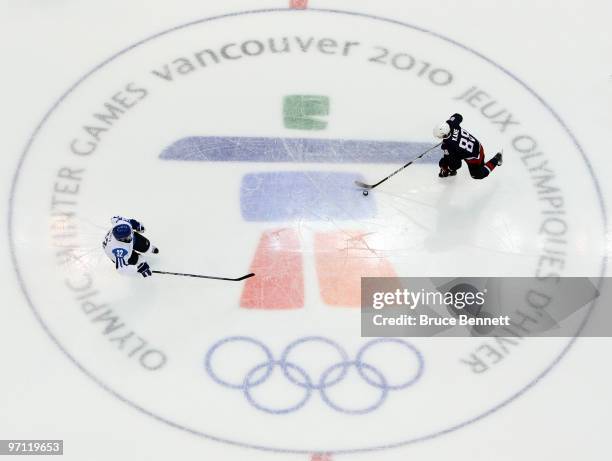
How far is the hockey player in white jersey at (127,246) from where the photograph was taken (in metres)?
5.44

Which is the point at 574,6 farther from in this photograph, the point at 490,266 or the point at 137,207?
the point at 137,207

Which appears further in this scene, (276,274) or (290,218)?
(290,218)

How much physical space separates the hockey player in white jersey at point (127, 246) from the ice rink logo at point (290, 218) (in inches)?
9.1

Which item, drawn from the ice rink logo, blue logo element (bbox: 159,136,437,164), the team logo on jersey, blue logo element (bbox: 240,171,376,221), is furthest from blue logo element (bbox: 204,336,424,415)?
blue logo element (bbox: 159,136,437,164)

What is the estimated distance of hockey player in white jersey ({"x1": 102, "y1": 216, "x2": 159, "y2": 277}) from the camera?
5.44 metres

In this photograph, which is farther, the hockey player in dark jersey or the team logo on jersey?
the hockey player in dark jersey

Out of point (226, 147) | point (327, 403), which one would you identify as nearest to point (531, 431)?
point (327, 403)

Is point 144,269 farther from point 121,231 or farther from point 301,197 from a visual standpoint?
point 301,197

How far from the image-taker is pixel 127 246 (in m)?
5.52
